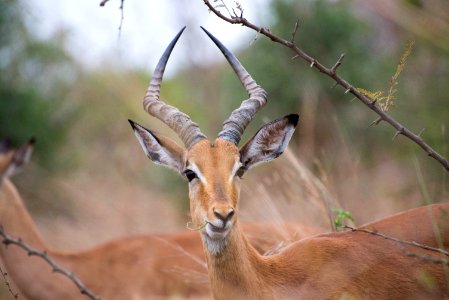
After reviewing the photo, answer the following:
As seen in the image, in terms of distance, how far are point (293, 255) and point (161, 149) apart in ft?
4.02

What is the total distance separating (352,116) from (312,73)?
3.47 feet

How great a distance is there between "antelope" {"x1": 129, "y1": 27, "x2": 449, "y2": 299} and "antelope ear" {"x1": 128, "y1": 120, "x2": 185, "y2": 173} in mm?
148

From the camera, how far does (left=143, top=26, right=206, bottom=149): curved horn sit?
5.71 m

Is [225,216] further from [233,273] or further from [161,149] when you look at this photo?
[161,149]

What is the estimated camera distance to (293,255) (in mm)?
5516

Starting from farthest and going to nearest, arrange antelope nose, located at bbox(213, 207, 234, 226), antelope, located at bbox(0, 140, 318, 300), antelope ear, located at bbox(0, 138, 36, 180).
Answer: antelope ear, located at bbox(0, 138, 36, 180) → antelope, located at bbox(0, 140, 318, 300) → antelope nose, located at bbox(213, 207, 234, 226)

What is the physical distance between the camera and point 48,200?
49.3ft

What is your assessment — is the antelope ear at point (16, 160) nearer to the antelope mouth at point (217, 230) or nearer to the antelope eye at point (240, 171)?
the antelope eye at point (240, 171)

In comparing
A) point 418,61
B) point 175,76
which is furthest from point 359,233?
point 175,76

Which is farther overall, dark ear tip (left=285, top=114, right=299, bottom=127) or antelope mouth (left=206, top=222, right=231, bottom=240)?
dark ear tip (left=285, top=114, right=299, bottom=127)

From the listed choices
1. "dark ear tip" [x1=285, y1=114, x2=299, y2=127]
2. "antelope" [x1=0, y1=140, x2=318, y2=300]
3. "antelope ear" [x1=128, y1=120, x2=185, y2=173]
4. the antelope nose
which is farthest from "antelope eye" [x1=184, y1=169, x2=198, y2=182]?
"antelope" [x1=0, y1=140, x2=318, y2=300]

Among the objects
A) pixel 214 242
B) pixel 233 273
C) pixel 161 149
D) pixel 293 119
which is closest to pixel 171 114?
pixel 161 149

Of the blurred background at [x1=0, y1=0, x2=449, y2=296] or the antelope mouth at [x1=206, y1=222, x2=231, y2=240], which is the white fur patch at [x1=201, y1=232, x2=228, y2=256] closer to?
the antelope mouth at [x1=206, y1=222, x2=231, y2=240]

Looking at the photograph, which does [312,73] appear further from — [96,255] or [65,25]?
[96,255]
